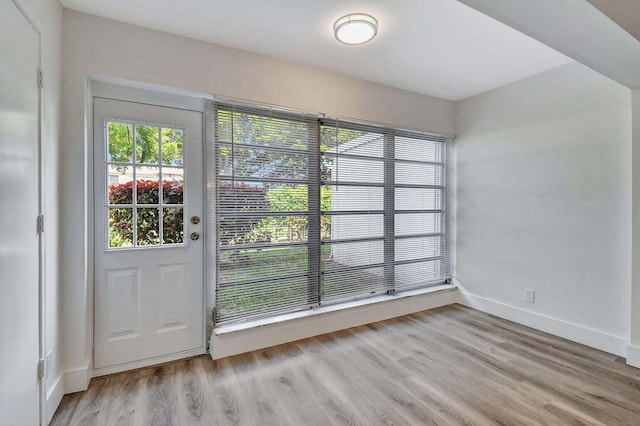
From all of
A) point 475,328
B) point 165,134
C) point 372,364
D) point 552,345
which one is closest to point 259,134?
point 165,134

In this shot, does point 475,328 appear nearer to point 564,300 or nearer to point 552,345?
point 552,345

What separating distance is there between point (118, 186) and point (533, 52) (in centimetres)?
353

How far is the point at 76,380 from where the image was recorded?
1964 millimetres

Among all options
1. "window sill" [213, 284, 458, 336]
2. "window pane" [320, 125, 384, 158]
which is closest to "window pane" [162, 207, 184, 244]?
"window sill" [213, 284, 458, 336]

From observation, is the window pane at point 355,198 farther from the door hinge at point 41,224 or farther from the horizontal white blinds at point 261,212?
the door hinge at point 41,224

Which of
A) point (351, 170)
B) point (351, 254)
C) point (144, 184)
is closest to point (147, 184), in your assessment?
point (144, 184)

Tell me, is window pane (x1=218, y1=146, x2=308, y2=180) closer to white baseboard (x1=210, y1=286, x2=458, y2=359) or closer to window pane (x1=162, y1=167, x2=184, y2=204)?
window pane (x1=162, y1=167, x2=184, y2=204)

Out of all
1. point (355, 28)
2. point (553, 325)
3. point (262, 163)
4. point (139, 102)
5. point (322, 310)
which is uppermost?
point (355, 28)

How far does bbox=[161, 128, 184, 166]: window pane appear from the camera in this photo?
7.72 feet

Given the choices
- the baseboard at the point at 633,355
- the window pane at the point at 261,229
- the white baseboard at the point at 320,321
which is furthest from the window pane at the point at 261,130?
the baseboard at the point at 633,355

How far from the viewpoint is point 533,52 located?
255 cm

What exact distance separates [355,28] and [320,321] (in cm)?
247

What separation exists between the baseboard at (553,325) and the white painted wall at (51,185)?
386 centimetres

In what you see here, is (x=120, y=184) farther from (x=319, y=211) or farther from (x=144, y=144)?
(x=319, y=211)
